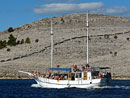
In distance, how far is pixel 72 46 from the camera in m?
147

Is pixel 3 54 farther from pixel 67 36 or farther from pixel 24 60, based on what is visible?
pixel 67 36

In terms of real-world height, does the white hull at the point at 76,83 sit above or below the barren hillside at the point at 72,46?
below

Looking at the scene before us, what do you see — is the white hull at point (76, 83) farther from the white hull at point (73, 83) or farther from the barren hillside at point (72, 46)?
the barren hillside at point (72, 46)

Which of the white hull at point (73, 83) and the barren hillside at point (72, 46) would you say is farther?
the barren hillside at point (72, 46)

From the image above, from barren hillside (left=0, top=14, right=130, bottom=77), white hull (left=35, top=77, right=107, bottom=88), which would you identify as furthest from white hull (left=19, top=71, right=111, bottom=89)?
barren hillside (left=0, top=14, right=130, bottom=77)

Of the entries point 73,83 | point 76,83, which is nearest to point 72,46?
point 73,83

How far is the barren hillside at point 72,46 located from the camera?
5017 inches

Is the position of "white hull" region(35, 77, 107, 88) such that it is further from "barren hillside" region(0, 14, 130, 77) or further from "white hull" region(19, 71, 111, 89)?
"barren hillside" region(0, 14, 130, 77)

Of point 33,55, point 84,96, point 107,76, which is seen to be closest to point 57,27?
point 33,55

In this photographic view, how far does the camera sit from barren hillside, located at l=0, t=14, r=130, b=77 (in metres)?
127

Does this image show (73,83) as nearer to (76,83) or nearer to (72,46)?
(76,83)

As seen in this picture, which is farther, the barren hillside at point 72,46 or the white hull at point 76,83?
the barren hillside at point 72,46

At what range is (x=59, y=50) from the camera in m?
143

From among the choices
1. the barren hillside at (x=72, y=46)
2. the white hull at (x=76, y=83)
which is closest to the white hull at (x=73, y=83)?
the white hull at (x=76, y=83)
